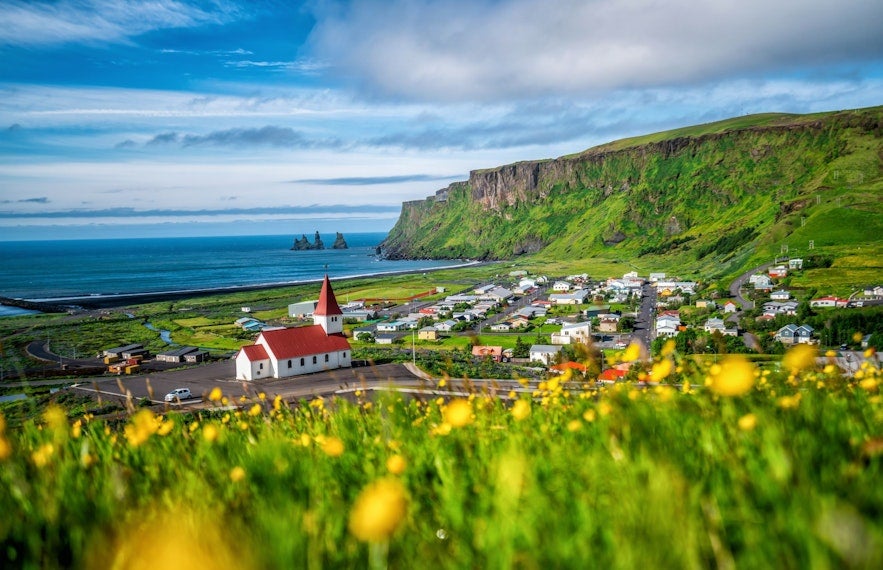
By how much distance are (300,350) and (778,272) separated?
96.6 m

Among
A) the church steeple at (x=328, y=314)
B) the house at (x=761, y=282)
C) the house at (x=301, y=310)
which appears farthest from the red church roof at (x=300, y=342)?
the house at (x=761, y=282)

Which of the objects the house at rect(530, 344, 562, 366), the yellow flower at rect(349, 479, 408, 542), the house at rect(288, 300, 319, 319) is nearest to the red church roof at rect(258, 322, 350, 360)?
the house at rect(530, 344, 562, 366)

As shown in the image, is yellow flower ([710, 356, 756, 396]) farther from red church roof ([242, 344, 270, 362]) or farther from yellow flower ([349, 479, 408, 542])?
red church roof ([242, 344, 270, 362])

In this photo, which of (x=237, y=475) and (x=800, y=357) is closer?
(x=237, y=475)

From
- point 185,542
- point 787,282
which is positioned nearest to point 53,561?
point 185,542

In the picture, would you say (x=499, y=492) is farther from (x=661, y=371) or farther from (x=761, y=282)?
(x=761, y=282)

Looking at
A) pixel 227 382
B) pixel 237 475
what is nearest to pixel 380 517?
pixel 237 475

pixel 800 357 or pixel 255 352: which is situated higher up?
pixel 800 357

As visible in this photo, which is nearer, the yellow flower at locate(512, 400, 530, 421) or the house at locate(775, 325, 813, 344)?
the yellow flower at locate(512, 400, 530, 421)

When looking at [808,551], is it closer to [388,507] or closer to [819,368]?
[388,507]

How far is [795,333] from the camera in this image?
224 ft

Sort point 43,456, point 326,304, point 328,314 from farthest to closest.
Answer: point 326,304 → point 328,314 → point 43,456

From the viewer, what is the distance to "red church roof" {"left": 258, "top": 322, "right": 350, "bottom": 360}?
162 ft

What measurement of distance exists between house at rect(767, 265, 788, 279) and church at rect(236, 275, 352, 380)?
8972cm
